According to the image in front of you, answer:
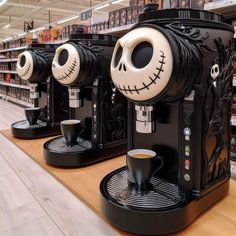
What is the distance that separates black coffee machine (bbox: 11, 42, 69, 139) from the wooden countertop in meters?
0.19

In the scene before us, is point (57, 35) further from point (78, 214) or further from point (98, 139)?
point (78, 214)

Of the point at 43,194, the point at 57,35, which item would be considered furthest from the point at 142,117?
the point at 57,35

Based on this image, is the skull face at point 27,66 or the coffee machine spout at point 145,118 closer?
the coffee machine spout at point 145,118

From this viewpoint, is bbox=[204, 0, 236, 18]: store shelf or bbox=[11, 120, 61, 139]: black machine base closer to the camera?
bbox=[204, 0, 236, 18]: store shelf

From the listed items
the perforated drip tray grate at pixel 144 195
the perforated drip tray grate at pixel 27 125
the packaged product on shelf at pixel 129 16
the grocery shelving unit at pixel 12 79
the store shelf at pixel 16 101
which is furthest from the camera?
the grocery shelving unit at pixel 12 79

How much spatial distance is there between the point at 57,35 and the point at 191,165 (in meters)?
2.34

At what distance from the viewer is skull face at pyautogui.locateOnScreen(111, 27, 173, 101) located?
24.5 inches

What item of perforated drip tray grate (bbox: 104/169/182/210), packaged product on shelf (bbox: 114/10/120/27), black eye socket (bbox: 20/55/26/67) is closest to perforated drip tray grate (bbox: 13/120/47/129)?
black eye socket (bbox: 20/55/26/67)

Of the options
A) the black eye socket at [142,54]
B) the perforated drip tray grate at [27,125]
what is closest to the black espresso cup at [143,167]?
the black eye socket at [142,54]

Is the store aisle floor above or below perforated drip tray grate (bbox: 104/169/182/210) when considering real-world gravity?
below

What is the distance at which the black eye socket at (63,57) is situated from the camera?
3.69 ft

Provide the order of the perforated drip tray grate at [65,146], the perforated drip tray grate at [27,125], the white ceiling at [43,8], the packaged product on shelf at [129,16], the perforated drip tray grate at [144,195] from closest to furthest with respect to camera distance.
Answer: the perforated drip tray grate at [144,195], the perforated drip tray grate at [65,146], the packaged product on shelf at [129,16], the perforated drip tray grate at [27,125], the white ceiling at [43,8]

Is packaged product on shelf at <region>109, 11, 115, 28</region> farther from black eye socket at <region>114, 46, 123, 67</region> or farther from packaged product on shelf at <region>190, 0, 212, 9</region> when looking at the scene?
black eye socket at <region>114, 46, 123, 67</region>

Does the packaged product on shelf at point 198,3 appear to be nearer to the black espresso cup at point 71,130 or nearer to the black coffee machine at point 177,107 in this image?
the black coffee machine at point 177,107
